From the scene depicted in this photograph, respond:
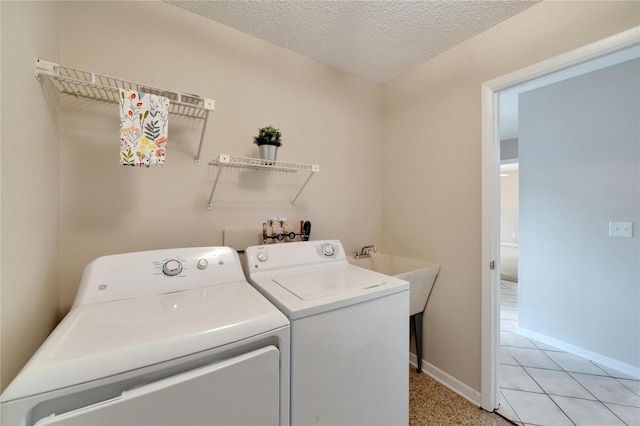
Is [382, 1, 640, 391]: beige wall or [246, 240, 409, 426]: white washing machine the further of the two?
[382, 1, 640, 391]: beige wall

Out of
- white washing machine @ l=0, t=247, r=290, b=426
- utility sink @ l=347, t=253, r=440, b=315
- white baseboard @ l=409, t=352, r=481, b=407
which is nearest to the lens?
white washing machine @ l=0, t=247, r=290, b=426

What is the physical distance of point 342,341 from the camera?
1.02 metres

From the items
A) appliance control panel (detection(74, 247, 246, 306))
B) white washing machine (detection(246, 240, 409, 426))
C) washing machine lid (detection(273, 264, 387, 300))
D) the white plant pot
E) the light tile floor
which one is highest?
the white plant pot

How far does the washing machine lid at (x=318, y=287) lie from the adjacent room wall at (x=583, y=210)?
2.14 m

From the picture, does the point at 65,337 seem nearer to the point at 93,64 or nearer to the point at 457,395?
the point at 93,64

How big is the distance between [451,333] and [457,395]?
404 millimetres

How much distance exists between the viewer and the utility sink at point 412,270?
69.7 inches

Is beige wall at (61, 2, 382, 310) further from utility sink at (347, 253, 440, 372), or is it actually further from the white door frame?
the white door frame

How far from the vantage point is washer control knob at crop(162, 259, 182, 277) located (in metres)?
1.14

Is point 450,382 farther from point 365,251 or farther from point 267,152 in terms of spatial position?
point 267,152

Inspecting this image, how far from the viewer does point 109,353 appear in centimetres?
64

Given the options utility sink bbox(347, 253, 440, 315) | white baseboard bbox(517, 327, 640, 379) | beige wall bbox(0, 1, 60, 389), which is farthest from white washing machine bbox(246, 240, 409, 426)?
white baseboard bbox(517, 327, 640, 379)

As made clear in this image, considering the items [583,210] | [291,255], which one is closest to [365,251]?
[291,255]

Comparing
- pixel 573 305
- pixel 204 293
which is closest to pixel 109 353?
pixel 204 293
